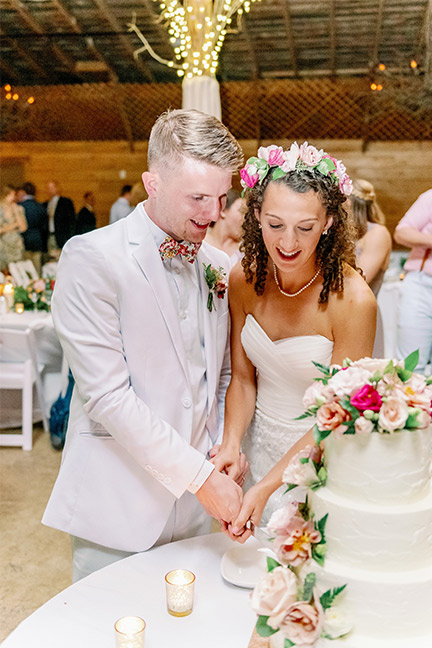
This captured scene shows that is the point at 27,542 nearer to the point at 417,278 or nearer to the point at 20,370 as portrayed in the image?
the point at 20,370

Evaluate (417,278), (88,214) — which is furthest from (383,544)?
(88,214)

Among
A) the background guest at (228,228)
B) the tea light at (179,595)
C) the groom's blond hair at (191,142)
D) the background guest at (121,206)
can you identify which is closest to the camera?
the tea light at (179,595)

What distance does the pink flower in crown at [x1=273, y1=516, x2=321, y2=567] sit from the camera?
119 centimetres

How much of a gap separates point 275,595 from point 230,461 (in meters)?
0.81

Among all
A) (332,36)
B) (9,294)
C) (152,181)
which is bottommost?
(9,294)

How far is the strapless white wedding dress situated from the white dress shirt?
23cm

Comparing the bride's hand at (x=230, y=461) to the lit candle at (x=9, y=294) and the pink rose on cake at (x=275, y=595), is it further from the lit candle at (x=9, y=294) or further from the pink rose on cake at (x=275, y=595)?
the lit candle at (x=9, y=294)

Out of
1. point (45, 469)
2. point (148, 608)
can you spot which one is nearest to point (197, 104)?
point (45, 469)

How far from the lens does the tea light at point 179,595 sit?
4.93 feet

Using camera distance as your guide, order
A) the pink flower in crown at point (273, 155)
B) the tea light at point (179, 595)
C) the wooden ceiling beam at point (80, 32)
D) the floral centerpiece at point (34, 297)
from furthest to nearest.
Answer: the wooden ceiling beam at point (80, 32) → the floral centerpiece at point (34, 297) → the pink flower in crown at point (273, 155) → the tea light at point (179, 595)

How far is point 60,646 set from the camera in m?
1.40

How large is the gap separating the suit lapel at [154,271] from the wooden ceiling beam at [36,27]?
24.6 ft

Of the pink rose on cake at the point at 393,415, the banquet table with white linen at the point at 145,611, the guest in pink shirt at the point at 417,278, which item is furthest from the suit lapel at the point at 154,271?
the guest in pink shirt at the point at 417,278

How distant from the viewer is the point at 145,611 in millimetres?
1532
